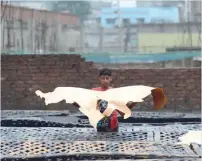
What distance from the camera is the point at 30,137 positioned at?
4.99 meters

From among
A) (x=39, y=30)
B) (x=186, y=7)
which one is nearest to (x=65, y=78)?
(x=39, y=30)

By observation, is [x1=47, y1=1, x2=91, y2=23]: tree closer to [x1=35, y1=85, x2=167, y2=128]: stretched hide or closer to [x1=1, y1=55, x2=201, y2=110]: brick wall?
[x1=1, y1=55, x2=201, y2=110]: brick wall

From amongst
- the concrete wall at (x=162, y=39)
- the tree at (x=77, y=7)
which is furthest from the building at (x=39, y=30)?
the tree at (x=77, y=7)

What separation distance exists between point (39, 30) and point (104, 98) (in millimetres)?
16960

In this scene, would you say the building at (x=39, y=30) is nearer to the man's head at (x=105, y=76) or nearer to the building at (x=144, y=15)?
the building at (x=144, y=15)

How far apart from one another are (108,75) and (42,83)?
15.4 feet

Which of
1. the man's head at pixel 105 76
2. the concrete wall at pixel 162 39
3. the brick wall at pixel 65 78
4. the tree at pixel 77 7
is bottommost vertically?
the brick wall at pixel 65 78

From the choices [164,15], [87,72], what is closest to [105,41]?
[164,15]

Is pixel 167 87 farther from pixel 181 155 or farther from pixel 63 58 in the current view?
pixel 181 155

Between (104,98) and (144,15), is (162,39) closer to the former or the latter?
(144,15)

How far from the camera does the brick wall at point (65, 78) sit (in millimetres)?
9805

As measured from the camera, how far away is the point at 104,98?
515 centimetres

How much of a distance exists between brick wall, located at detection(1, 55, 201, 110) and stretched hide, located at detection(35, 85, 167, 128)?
174 inches

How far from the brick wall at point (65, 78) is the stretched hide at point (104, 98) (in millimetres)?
4415
